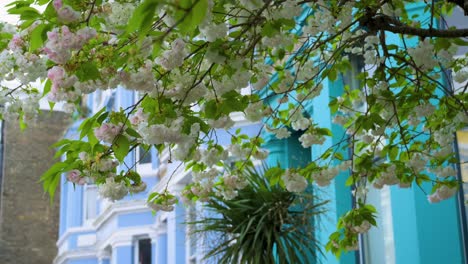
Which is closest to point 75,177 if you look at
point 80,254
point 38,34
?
point 38,34

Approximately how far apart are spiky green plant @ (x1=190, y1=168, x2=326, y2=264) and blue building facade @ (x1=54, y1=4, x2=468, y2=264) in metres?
0.24

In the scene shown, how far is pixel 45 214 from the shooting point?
28312 mm

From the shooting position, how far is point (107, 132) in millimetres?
5113

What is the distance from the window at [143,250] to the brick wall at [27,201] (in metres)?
10.4

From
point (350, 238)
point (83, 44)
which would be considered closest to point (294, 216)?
point (350, 238)

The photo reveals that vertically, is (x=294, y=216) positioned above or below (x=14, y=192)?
below

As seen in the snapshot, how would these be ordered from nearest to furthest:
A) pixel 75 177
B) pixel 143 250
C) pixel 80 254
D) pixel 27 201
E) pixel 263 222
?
pixel 75 177 → pixel 263 222 → pixel 143 250 → pixel 80 254 → pixel 27 201

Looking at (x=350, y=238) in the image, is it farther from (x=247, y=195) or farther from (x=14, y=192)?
(x=14, y=192)

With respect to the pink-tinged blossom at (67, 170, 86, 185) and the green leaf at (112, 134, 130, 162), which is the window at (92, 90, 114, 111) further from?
the green leaf at (112, 134, 130, 162)

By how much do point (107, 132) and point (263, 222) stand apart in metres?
4.89

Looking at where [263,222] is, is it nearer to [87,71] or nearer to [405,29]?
[405,29]

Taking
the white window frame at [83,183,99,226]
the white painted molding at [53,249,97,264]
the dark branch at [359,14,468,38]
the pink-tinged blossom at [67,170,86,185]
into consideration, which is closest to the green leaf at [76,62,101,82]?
the pink-tinged blossom at [67,170,86,185]

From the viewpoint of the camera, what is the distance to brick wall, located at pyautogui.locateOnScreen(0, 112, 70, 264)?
90.8 feet

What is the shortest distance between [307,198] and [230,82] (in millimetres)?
5149
